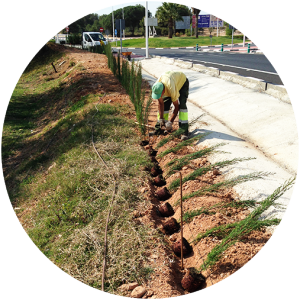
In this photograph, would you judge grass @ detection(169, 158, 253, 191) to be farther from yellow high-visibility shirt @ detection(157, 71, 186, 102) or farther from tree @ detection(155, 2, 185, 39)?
tree @ detection(155, 2, 185, 39)

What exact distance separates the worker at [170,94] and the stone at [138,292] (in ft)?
8.65

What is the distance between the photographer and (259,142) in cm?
473

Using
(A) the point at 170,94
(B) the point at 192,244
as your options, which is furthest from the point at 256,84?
(B) the point at 192,244

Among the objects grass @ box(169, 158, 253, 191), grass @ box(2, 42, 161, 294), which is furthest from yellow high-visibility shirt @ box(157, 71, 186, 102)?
grass @ box(169, 158, 253, 191)

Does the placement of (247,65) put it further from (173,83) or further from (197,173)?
(197,173)

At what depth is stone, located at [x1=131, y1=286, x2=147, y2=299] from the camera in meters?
2.23

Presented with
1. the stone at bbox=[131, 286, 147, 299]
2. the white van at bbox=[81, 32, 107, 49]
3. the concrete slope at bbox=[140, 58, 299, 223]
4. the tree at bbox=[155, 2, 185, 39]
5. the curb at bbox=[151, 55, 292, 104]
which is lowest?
the stone at bbox=[131, 286, 147, 299]

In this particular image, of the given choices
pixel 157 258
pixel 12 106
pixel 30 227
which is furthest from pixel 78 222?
pixel 12 106

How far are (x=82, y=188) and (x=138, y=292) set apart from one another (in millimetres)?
1813

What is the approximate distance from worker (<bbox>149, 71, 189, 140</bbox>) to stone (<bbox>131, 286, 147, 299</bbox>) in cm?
264

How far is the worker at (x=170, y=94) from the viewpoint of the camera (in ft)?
14.6

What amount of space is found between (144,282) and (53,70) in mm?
14141

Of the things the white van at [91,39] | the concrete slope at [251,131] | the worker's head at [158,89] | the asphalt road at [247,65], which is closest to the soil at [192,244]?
the concrete slope at [251,131]

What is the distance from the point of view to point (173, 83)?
4457 millimetres
